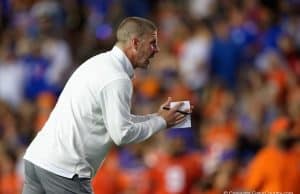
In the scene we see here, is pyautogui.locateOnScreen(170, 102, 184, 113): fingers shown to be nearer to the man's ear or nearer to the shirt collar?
the shirt collar

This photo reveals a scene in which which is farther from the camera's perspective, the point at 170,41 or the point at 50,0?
the point at 50,0

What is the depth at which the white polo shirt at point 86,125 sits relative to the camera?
616cm

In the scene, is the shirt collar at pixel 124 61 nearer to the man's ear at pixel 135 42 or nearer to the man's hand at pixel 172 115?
the man's ear at pixel 135 42

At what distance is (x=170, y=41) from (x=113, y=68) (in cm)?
672

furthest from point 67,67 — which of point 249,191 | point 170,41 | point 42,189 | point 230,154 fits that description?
point 42,189

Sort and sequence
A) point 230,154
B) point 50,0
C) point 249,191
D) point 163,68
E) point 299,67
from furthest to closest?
point 50,0 → point 163,68 → point 299,67 → point 230,154 → point 249,191

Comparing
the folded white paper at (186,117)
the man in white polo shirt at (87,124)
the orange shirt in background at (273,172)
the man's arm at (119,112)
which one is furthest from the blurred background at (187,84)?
the man's arm at (119,112)

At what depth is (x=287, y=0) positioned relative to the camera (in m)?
12.6

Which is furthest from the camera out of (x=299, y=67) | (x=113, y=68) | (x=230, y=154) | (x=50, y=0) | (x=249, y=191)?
(x=50, y=0)

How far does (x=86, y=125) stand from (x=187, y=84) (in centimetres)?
564

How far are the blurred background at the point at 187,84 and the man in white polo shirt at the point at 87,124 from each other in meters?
2.30

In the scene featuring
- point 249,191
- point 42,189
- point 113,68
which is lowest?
point 249,191

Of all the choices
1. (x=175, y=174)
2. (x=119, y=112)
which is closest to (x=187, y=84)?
(x=175, y=174)

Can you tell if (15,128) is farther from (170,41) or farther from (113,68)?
(113,68)
